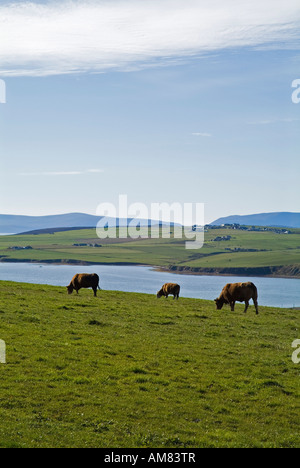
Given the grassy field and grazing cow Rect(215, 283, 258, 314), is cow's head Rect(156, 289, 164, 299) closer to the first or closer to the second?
grazing cow Rect(215, 283, 258, 314)

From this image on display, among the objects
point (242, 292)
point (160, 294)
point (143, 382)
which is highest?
point (242, 292)

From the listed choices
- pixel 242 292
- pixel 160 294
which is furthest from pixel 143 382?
pixel 160 294

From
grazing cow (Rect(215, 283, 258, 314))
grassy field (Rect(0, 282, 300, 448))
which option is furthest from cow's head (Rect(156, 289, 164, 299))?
grassy field (Rect(0, 282, 300, 448))

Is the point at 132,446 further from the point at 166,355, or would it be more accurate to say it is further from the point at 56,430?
the point at 166,355

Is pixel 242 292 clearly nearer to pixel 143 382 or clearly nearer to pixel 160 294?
pixel 160 294

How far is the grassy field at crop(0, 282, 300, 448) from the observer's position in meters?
12.1

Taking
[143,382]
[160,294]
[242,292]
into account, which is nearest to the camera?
[143,382]

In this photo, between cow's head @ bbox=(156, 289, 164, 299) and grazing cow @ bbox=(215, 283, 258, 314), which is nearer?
grazing cow @ bbox=(215, 283, 258, 314)

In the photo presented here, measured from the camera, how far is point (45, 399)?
45.4ft

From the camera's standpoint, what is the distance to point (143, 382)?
16.0m

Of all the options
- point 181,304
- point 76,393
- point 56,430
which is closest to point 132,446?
point 56,430
